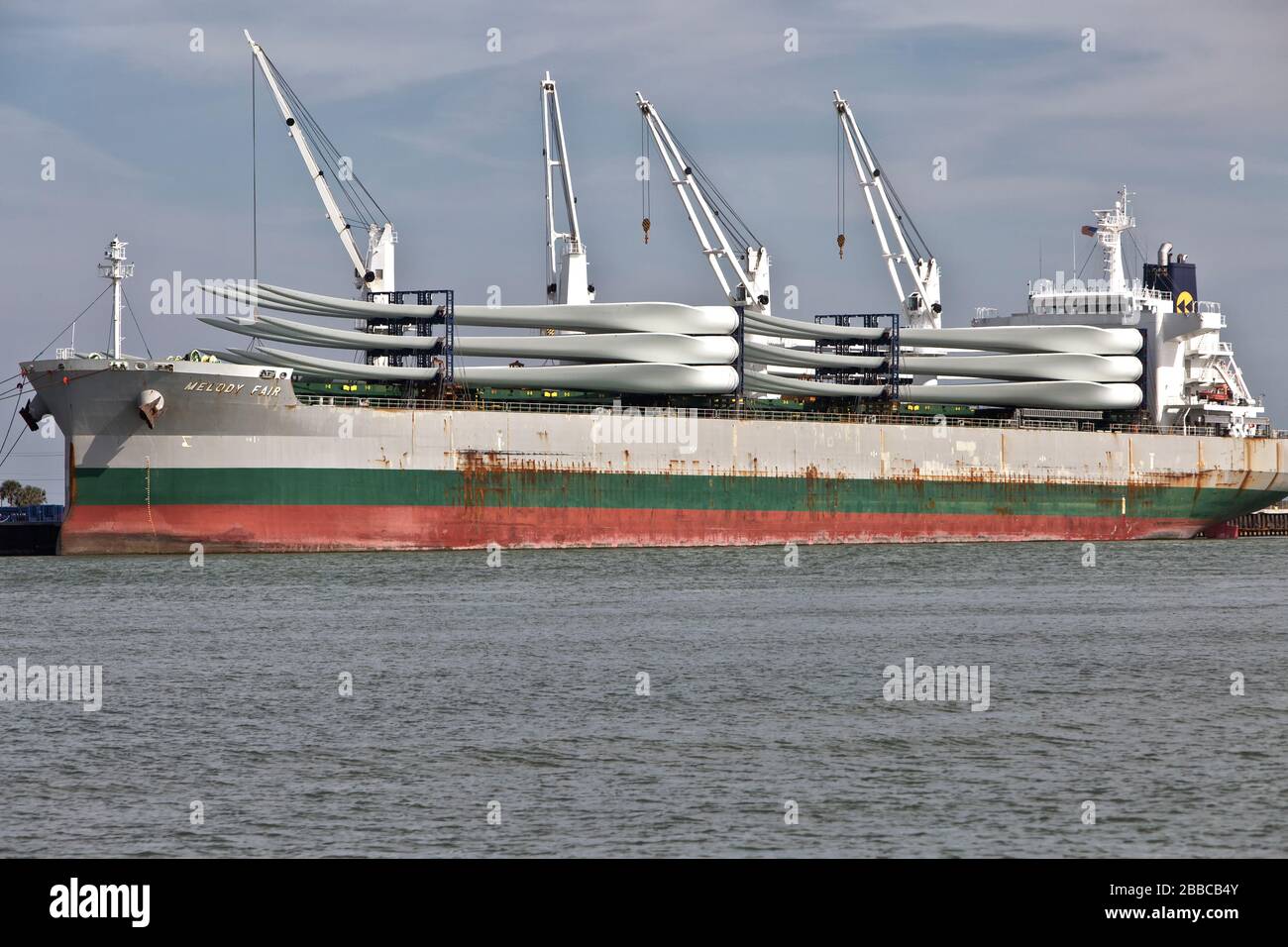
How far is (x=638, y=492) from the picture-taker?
60031 mm

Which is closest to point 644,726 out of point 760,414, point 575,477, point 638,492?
point 575,477

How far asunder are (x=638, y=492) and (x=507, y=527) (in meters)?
5.26

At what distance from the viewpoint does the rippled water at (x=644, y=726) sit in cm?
1666

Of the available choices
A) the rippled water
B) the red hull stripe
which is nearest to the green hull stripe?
the red hull stripe

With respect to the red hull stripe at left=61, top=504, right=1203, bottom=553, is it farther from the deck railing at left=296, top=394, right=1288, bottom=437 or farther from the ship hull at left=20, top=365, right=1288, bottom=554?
the deck railing at left=296, top=394, right=1288, bottom=437

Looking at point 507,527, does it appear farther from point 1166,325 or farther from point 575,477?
point 1166,325

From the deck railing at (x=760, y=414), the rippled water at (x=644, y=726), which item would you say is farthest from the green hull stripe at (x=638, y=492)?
the rippled water at (x=644, y=726)

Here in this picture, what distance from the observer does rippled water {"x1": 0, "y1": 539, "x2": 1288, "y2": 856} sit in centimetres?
1666

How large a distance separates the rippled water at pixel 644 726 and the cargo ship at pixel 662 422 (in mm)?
11317

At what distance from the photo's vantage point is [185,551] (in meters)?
53.2

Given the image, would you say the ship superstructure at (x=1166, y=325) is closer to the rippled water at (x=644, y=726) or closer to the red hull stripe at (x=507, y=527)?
the red hull stripe at (x=507, y=527)

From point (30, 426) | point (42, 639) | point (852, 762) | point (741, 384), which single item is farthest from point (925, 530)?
point (852, 762)

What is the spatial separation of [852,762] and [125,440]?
3770 cm
